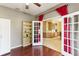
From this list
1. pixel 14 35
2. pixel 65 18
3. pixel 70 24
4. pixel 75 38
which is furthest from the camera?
pixel 14 35

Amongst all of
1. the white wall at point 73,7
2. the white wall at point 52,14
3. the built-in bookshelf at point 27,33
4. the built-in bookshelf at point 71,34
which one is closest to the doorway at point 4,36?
the built-in bookshelf at point 27,33

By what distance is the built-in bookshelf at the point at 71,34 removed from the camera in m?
4.75

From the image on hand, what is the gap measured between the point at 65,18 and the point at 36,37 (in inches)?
159

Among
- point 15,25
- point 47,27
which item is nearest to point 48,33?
point 47,27

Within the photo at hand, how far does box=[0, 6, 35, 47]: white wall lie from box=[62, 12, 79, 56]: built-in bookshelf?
11.6ft

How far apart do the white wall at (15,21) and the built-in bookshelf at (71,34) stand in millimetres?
3532

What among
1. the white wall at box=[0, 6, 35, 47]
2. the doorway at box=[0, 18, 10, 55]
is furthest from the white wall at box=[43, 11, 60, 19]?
the doorway at box=[0, 18, 10, 55]

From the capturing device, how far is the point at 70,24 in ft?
17.0

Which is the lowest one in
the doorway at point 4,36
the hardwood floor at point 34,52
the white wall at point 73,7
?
the hardwood floor at point 34,52

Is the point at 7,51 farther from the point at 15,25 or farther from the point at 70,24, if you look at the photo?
the point at 70,24

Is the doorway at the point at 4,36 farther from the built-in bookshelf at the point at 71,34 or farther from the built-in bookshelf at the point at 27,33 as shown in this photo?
the built-in bookshelf at the point at 71,34

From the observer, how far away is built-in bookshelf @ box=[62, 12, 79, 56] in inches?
187

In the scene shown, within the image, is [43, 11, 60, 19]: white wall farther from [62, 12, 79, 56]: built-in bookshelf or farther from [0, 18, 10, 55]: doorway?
[0, 18, 10, 55]: doorway

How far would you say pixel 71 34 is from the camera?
201 inches
